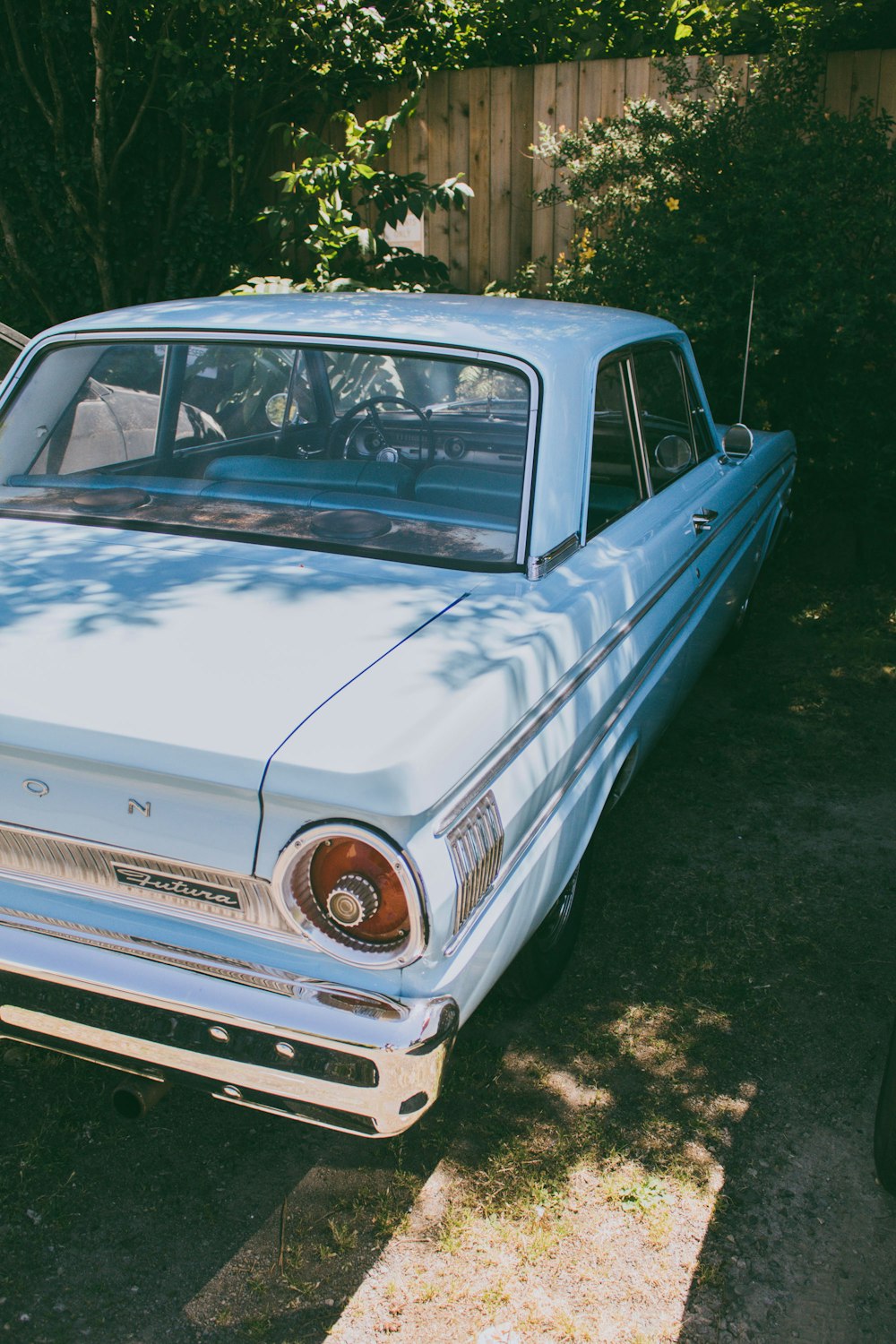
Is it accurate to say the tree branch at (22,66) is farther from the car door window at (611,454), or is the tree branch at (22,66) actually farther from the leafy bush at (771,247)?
the car door window at (611,454)

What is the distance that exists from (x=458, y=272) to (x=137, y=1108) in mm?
7046

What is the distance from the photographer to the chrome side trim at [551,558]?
2.62 meters

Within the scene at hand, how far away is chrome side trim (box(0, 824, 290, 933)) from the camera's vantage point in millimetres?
1929

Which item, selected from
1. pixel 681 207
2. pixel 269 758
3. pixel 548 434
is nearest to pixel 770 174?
pixel 681 207

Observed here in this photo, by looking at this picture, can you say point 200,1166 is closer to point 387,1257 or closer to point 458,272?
point 387,1257

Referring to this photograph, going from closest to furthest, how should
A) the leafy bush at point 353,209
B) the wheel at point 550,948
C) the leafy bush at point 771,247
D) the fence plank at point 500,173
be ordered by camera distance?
the wheel at point 550,948, the leafy bush at point 771,247, the leafy bush at point 353,209, the fence plank at point 500,173

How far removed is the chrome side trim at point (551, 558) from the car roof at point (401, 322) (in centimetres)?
48

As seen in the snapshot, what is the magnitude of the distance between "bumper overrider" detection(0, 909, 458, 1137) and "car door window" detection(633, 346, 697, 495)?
2.24 meters

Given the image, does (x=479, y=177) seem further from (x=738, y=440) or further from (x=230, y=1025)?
(x=230, y=1025)

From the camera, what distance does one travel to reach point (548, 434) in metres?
2.80

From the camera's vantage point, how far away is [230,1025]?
1919mm

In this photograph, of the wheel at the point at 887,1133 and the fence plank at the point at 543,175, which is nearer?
the wheel at the point at 887,1133

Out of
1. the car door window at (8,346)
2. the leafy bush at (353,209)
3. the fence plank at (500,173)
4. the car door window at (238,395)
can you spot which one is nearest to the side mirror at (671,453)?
the car door window at (238,395)

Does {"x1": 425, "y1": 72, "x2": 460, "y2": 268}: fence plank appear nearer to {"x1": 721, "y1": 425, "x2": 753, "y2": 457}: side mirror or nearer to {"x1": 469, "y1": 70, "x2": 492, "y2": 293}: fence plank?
{"x1": 469, "y1": 70, "x2": 492, "y2": 293}: fence plank
